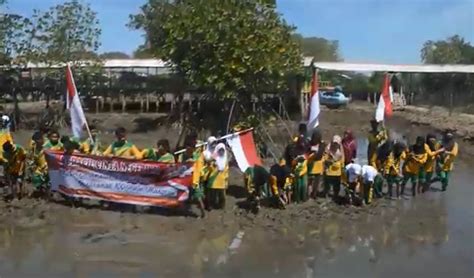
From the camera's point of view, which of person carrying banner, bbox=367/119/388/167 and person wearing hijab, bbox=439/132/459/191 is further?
person wearing hijab, bbox=439/132/459/191

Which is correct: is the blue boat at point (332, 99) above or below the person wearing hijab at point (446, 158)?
above

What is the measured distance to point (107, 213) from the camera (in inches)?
533

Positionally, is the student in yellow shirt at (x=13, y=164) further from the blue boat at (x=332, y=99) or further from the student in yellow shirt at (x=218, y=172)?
the blue boat at (x=332, y=99)

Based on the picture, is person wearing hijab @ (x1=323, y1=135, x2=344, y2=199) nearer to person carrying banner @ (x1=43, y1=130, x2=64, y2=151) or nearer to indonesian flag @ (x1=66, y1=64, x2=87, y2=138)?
indonesian flag @ (x1=66, y1=64, x2=87, y2=138)

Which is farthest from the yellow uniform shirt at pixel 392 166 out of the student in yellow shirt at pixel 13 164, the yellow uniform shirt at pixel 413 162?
the student in yellow shirt at pixel 13 164

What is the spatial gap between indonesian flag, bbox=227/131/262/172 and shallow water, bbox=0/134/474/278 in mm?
1540

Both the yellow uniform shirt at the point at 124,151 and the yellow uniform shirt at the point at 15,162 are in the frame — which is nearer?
the yellow uniform shirt at the point at 124,151

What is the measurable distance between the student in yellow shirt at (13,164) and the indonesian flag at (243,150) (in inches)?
160

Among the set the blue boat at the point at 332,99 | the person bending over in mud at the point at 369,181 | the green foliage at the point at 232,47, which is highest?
the green foliage at the point at 232,47

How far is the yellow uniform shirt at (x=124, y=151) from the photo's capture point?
45.6 feet

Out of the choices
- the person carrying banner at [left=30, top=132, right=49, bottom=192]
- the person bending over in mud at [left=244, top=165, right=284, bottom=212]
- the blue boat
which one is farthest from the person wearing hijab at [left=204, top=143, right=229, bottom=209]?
the blue boat

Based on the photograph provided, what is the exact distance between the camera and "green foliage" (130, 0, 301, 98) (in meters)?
16.2

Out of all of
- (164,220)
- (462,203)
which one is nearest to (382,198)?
(462,203)

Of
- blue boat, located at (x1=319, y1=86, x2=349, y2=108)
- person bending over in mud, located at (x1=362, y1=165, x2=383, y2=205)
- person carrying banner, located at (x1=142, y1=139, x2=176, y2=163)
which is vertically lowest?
person bending over in mud, located at (x1=362, y1=165, x2=383, y2=205)
